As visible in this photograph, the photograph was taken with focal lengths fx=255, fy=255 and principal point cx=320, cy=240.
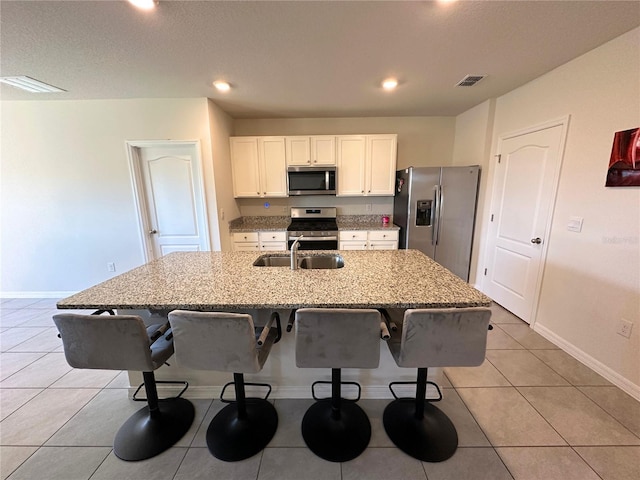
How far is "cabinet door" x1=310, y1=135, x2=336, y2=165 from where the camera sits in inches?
147

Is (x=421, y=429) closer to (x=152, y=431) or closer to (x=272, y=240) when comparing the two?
(x=152, y=431)

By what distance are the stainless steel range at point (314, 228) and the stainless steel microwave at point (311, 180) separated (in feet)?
1.36

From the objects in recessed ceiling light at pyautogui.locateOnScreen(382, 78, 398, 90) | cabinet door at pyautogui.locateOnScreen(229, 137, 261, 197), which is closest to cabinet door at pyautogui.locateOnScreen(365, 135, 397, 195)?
recessed ceiling light at pyautogui.locateOnScreen(382, 78, 398, 90)

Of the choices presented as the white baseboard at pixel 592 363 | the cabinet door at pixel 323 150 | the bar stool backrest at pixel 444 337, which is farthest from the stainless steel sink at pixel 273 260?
the white baseboard at pixel 592 363

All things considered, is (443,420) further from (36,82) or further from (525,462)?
(36,82)

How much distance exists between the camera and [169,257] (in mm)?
2197

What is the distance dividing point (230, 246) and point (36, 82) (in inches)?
99.5

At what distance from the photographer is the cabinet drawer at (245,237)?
3727mm

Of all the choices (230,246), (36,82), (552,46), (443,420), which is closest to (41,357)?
(230,246)

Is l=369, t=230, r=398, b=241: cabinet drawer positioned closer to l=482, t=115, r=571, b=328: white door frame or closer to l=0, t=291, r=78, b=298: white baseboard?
l=482, t=115, r=571, b=328: white door frame

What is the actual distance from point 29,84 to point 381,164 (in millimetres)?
4052

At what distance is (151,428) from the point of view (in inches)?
61.6

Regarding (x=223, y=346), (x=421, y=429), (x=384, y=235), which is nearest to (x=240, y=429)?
(x=223, y=346)

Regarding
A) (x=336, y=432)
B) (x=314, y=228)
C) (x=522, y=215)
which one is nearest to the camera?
(x=336, y=432)
